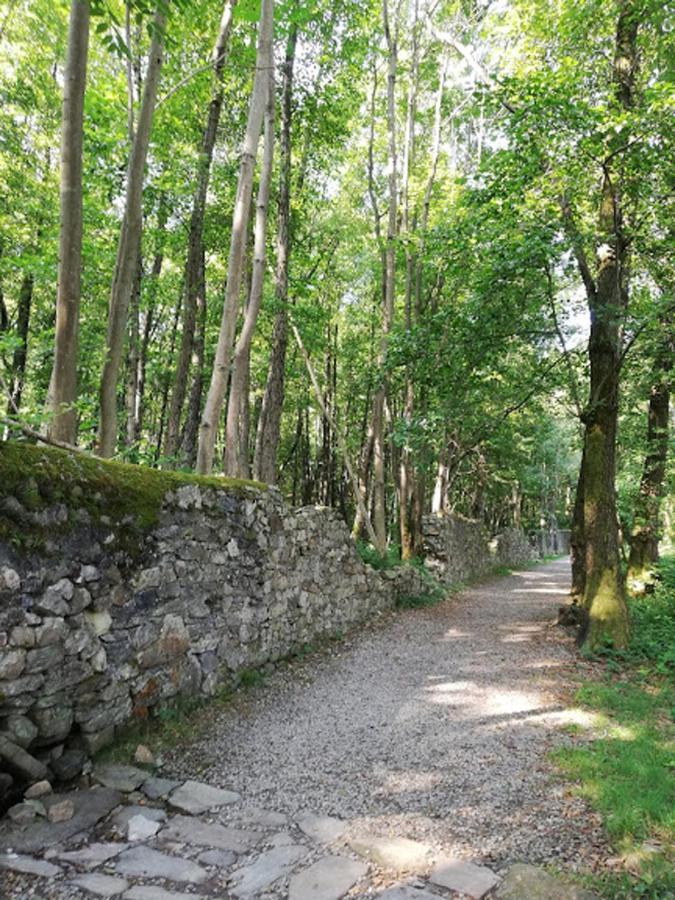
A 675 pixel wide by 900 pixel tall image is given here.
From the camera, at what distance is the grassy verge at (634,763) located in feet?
7.67

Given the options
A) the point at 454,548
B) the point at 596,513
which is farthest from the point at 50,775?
the point at 454,548

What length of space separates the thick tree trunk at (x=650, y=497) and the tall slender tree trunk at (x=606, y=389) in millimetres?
3232

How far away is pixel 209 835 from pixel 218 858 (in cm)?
21

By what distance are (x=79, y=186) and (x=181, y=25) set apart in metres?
5.19

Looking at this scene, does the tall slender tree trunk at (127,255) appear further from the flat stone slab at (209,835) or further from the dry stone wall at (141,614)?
the flat stone slab at (209,835)

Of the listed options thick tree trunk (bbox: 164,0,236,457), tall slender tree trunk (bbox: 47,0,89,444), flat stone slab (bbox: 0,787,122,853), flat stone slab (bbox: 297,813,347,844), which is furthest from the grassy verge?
thick tree trunk (bbox: 164,0,236,457)

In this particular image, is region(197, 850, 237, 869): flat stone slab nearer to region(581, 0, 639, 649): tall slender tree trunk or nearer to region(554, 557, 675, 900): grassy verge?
region(554, 557, 675, 900): grassy verge

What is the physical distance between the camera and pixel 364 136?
49.3 feet

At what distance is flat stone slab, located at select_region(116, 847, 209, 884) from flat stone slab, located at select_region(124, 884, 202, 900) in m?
0.08

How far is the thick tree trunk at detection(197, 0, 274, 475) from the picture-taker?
595 centimetres

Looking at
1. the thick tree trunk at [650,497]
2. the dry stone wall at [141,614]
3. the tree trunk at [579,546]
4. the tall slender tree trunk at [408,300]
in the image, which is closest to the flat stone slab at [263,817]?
the dry stone wall at [141,614]

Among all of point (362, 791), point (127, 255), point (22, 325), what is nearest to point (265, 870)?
point (362, 791)

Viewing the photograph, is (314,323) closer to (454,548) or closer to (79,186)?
(454,548)

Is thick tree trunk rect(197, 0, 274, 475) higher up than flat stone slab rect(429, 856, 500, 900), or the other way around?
thick tree trunk rect(197, 0, 274, 475)
